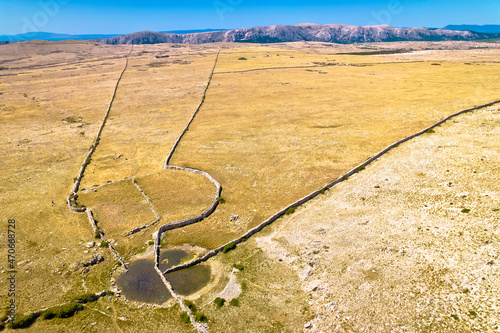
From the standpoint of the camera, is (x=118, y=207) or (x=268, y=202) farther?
(x=118, y=207)

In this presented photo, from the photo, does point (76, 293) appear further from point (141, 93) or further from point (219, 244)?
point (141, 93)

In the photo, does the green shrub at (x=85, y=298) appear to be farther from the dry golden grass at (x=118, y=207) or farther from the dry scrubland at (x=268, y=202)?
the dry golden grass at (x=118, y=207)

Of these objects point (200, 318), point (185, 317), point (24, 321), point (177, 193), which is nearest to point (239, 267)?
point (200, 318)

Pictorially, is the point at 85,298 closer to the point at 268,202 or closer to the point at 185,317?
the point at 185,317

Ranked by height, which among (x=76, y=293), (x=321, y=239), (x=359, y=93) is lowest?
(x=76, y=293)

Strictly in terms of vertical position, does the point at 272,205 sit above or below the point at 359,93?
below

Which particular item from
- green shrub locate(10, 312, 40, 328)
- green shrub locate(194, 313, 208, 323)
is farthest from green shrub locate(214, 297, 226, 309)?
green shrub locate(10, 312, 40, 328)

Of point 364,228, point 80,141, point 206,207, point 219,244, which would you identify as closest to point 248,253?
point 219,244
